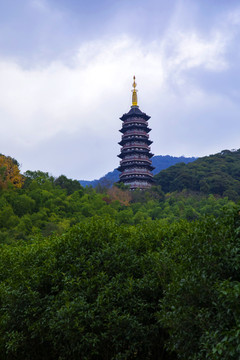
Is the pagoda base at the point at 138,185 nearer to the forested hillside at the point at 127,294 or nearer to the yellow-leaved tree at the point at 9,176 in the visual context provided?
the yellow-leaved tree at the point at 9,176

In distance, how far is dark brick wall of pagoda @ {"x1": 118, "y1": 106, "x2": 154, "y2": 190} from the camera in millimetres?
45656

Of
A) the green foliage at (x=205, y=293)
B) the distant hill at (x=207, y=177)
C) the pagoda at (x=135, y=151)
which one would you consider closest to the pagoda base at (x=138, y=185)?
the pagoda at (x=135, y=151)

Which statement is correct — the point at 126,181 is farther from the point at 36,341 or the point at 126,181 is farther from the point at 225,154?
the point at 36,341

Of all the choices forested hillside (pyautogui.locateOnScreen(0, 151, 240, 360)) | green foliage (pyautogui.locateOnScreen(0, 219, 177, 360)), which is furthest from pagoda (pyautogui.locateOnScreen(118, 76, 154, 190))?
green foliage (pyautogui.locateOnScreen(0, 219, 177, 360))

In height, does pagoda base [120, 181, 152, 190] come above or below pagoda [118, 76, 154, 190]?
below

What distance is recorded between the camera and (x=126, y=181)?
46.1 metres

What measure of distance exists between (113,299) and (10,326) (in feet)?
8.15

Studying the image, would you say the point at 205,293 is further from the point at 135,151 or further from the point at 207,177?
the point at 207,177

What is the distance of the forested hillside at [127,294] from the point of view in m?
5.59

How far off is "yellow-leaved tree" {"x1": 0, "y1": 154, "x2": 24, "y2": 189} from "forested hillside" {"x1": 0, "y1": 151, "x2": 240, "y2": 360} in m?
21.6

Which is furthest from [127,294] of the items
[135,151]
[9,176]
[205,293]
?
[135,151]

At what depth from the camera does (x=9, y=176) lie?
109ft

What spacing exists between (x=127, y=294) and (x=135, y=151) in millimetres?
38693

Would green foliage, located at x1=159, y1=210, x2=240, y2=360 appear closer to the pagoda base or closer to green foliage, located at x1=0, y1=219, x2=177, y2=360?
green foliage, located at x1=0, y1=219, x2=177, y2=360
